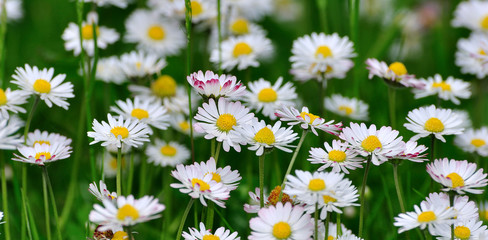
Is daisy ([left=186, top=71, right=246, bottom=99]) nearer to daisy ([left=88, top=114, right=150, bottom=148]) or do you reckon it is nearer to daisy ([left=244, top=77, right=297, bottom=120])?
daisy ([left=88, top=114, right=150, bottom=148])

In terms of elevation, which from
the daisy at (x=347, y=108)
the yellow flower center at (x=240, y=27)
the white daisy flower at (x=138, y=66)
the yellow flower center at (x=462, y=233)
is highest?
the yellow flower center at (x=240, y=27)

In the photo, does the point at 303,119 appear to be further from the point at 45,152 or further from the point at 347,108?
the point at 347,108

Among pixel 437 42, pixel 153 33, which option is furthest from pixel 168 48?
pixel 437 42

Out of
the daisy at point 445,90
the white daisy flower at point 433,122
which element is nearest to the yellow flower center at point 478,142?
the daisy at point 445,90

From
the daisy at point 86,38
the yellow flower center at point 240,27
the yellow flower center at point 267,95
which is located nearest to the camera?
the yellow flower center at point 267,95

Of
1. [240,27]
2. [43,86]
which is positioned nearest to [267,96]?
[43,86]

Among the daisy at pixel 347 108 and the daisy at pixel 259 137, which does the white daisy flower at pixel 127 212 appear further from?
the daisy at pixel 347 108
